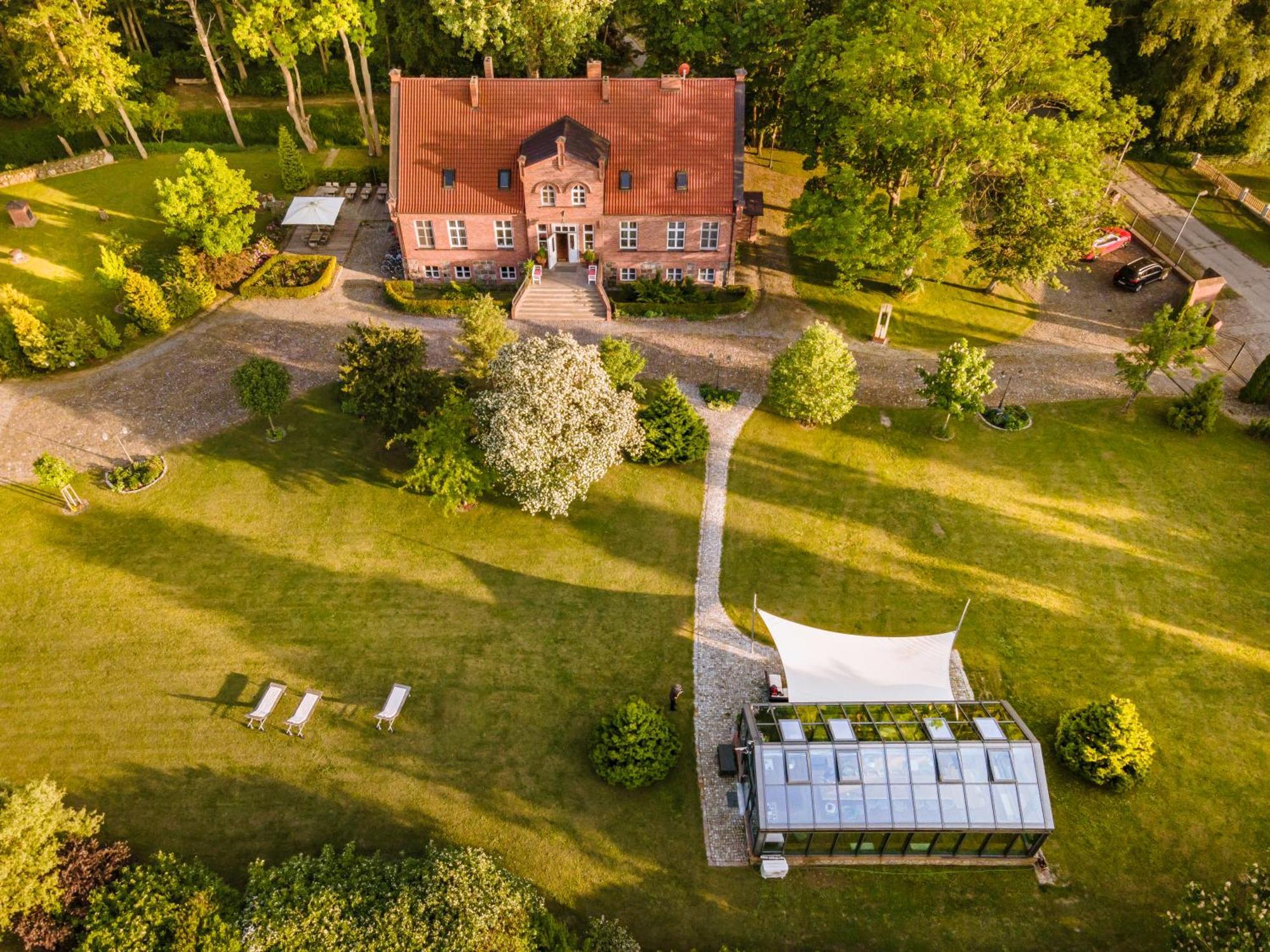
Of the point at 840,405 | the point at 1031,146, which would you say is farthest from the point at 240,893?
the point at 1031,146

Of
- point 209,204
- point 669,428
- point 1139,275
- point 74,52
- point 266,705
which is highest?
point 74,52

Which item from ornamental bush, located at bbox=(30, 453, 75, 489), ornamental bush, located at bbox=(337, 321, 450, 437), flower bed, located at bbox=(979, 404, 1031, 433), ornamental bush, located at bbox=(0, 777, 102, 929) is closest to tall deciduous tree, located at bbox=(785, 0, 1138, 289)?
flower bed, located at bbox=(979, 404, 1031, 433)

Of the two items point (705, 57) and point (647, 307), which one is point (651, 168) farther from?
point (705, 57)

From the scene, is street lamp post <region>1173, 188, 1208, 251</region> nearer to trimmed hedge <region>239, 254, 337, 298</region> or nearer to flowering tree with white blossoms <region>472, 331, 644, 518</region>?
flowering tree with white blossoms <region>472, 331, 644, 518</region>

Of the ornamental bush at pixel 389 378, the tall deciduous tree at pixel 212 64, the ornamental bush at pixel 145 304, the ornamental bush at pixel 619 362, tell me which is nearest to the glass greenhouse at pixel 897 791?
the ornamental bush at pixel 619 362

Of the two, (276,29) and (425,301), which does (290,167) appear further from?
(425,301)

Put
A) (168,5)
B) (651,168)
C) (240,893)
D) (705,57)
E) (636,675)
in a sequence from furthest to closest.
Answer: (168,5) → (705,57) → (651,168) → (636,675) → (240,893)

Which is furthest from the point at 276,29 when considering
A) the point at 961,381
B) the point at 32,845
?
the point at 32,845
